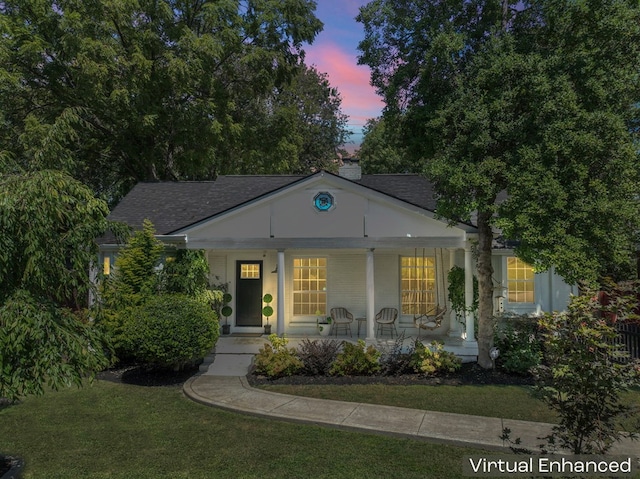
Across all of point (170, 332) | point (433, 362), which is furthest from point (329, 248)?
point (170, 332)

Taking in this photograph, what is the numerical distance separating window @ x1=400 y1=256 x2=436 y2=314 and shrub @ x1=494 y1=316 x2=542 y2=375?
2622mm

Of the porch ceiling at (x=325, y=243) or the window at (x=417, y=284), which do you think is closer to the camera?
the porch ceiling at (x=325, y=243)

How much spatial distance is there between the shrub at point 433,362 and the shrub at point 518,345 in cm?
107

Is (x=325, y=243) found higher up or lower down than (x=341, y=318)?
higher up

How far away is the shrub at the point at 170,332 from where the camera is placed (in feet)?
30.0

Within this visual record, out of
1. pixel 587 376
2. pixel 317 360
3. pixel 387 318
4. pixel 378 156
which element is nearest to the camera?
pixel 587 376

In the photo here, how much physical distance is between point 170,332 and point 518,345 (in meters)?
7.35

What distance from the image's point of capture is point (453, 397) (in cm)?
844

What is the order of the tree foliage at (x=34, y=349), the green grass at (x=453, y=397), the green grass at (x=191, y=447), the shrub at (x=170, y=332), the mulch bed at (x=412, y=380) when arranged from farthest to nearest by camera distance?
the mulch bed at (x=412, y=380), the shrub at (x=170, y=332), the green grass at (x=453, y=397), the green grass at (x=191, y=447), the tree foliage at (x=34, y=349)

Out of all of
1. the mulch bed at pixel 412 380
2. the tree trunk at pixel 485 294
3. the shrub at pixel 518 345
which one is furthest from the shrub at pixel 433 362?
the shrub at pixel 518 345

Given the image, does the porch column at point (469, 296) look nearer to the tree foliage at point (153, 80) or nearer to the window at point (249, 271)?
the window at point (249, 271)

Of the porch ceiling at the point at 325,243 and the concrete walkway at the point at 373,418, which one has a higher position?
the porch ceiling at the point at 325,243

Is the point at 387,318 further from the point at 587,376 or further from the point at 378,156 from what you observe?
the point at 378,156

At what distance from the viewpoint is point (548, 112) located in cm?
792
